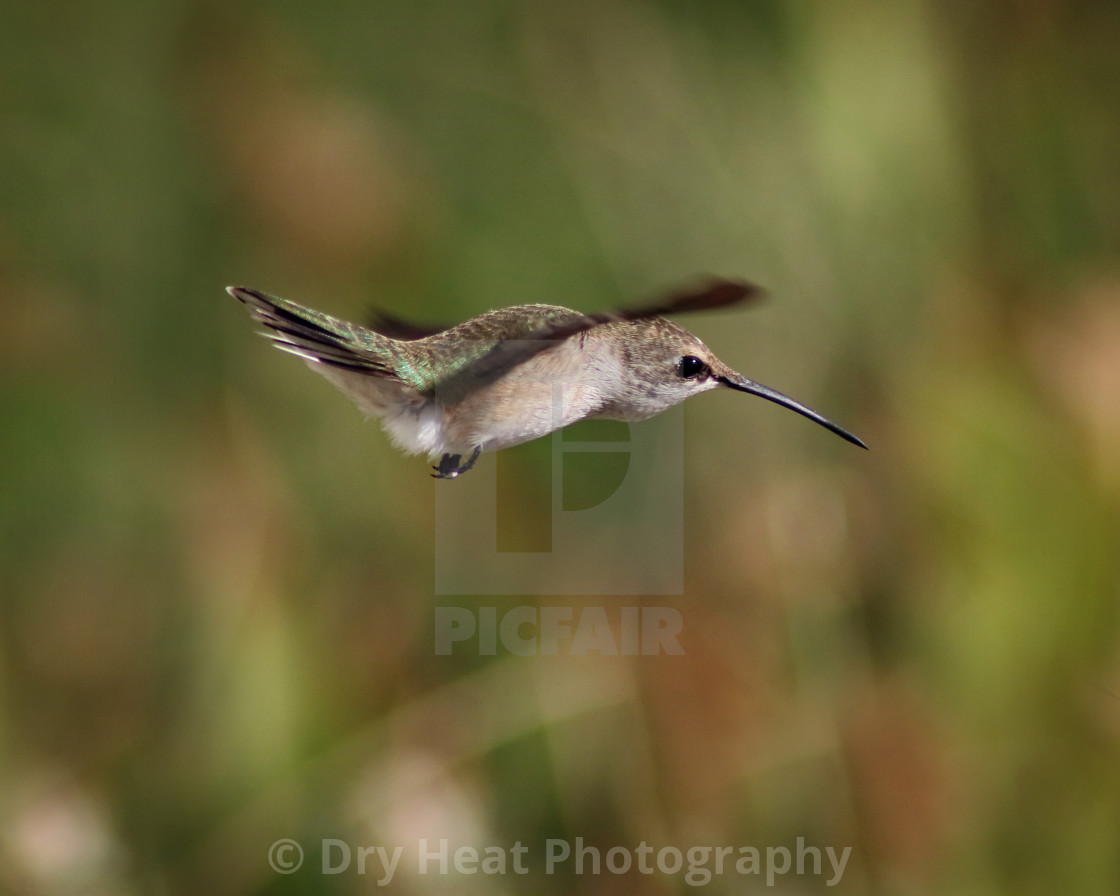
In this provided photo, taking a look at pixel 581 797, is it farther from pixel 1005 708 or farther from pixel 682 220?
pixel 682 220

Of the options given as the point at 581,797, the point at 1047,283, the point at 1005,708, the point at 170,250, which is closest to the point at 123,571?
the point at 170,250

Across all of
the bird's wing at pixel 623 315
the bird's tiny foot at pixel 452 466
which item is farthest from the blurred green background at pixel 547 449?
the bird's wing at pixel 623 315

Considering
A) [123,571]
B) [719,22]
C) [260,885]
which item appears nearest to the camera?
[260,885]

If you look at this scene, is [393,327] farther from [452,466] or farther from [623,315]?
[623,315]

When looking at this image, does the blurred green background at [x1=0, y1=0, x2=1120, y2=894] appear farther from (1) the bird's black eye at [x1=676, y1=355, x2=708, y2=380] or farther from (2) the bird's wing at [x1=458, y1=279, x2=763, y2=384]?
(2) the bird's wing at [x1=458, y1=279, x2=763, y2=384]

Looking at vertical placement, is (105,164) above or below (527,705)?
above

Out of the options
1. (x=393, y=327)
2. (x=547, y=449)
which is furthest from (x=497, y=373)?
(x=547, y=449)

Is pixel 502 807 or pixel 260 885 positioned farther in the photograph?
pixel 502 807

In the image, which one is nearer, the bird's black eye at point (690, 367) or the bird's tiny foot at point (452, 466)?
the bird's tiny foot at point (452, 466)

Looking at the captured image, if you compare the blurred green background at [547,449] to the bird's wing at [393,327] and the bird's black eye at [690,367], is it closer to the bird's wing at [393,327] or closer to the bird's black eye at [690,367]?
the bird's wing at [393,327]
